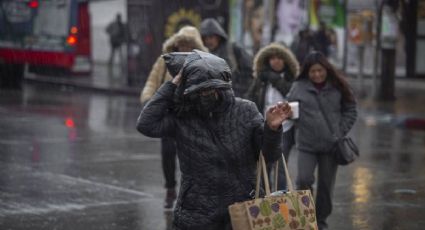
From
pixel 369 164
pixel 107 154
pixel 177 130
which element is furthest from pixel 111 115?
pixel 177 130

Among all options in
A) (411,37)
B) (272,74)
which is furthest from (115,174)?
(411,37)

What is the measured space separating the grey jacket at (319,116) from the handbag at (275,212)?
3.32 meters

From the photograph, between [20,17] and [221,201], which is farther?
[20,17]

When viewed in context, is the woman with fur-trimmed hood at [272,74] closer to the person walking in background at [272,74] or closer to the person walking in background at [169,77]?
the person walking in background at [272,74]

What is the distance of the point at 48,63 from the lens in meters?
26.7

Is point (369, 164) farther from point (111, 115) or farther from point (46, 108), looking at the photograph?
point (46, 108)

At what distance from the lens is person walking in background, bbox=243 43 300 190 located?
9391 millimetres

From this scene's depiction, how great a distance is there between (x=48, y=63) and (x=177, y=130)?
862 inches

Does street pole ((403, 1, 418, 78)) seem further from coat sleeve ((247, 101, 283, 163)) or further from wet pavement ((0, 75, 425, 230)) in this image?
coat sleeve ((247, 101, 283, 163))

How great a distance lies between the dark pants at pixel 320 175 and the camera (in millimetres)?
8398

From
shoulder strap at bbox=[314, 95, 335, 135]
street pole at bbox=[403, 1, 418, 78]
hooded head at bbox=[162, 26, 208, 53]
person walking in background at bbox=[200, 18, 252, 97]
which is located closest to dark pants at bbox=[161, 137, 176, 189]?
person walking in background at bbox=[200, 18, 252, 97]

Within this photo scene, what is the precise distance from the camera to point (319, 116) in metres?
8.39

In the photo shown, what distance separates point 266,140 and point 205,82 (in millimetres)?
434

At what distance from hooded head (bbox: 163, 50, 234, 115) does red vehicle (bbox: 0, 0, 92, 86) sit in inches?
843
